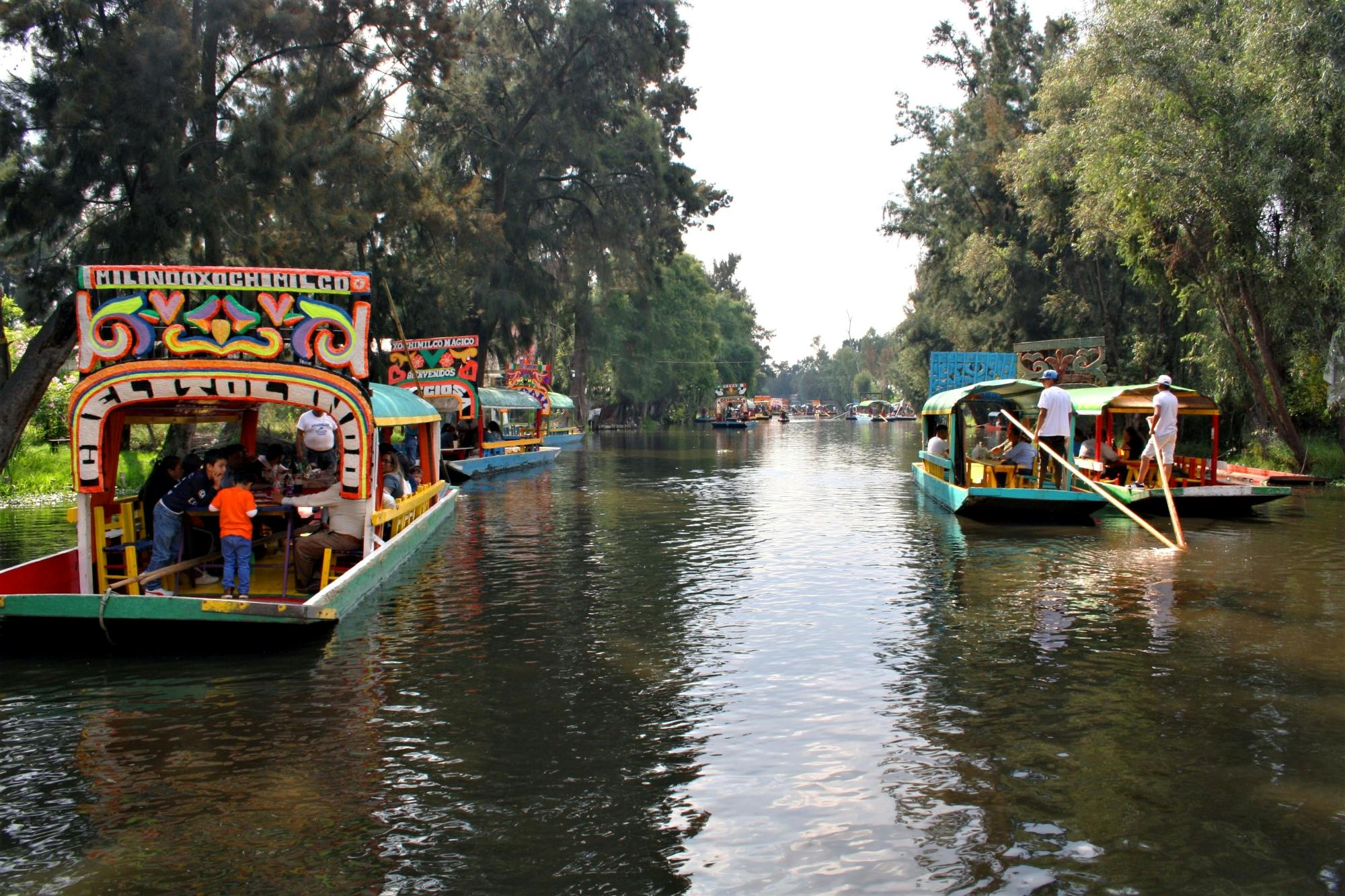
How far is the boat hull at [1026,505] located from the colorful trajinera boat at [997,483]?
0.5 inches

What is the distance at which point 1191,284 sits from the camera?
2888 cm

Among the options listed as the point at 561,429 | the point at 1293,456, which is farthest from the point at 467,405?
the point at 561,429

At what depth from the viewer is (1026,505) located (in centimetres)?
1877

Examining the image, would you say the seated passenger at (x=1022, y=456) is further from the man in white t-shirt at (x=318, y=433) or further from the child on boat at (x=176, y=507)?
the child on boat at (x=176, y=507)

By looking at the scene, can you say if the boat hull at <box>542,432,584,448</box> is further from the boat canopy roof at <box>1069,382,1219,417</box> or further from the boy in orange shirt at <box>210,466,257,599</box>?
the boy in orange shirt at <box>210,466,257,599</box>

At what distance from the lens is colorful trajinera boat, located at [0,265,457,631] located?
32.0 ft

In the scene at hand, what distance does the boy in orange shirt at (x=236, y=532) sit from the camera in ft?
34.1

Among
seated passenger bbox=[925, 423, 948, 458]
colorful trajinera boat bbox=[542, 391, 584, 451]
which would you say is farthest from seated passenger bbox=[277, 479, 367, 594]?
colorful trajinera boat bbox=[542, 391, 584, 451]

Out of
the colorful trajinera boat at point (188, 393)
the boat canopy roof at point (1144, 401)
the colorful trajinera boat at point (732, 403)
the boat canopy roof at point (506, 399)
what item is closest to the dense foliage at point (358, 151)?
the boat canopy roof at point (506, 399)

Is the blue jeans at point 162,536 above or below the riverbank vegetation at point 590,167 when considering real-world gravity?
below

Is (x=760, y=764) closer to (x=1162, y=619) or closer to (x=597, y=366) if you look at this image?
(x=1162, y=619)

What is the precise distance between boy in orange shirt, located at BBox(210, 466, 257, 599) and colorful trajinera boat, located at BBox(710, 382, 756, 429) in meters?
83.6

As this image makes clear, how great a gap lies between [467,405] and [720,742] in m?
22.9

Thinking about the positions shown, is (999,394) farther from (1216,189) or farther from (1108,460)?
(1216,189)
